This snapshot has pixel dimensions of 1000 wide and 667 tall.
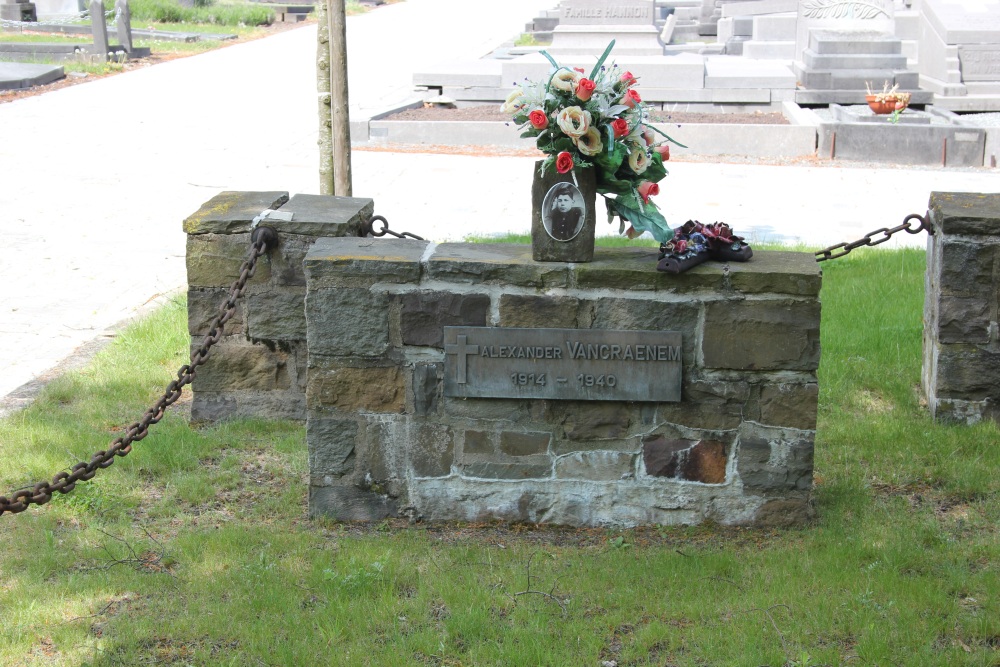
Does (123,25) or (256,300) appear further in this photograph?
(123,25)

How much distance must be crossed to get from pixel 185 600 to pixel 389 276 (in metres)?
1.40

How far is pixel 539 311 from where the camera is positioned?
4.32 m

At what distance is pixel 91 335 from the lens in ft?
23.4

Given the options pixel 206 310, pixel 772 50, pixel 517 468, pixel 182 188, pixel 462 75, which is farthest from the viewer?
pixel 772 50

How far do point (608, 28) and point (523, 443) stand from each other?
567 inches

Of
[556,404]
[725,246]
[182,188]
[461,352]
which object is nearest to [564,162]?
[725,246]

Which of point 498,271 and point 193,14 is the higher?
point 193,14

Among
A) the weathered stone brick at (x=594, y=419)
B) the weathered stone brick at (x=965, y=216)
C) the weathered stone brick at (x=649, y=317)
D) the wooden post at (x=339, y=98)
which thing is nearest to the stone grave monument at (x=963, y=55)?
the weathered stone brick at (x=965, y=216)

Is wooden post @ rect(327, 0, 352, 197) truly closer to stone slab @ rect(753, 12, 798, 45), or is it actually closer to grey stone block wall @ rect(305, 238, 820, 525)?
grey stone block wall @ rect(305, 238, 820, 525)

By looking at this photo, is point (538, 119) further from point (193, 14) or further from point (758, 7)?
point (193, 14)

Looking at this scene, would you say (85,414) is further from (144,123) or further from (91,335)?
(144,123)

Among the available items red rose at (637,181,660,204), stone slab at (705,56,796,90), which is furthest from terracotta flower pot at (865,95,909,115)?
red rose at (637,181,660,204)

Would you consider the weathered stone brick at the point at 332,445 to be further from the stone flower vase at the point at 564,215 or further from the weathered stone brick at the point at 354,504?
the stone flower vase at the point at 564,215

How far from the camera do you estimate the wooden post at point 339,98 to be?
664 cm
